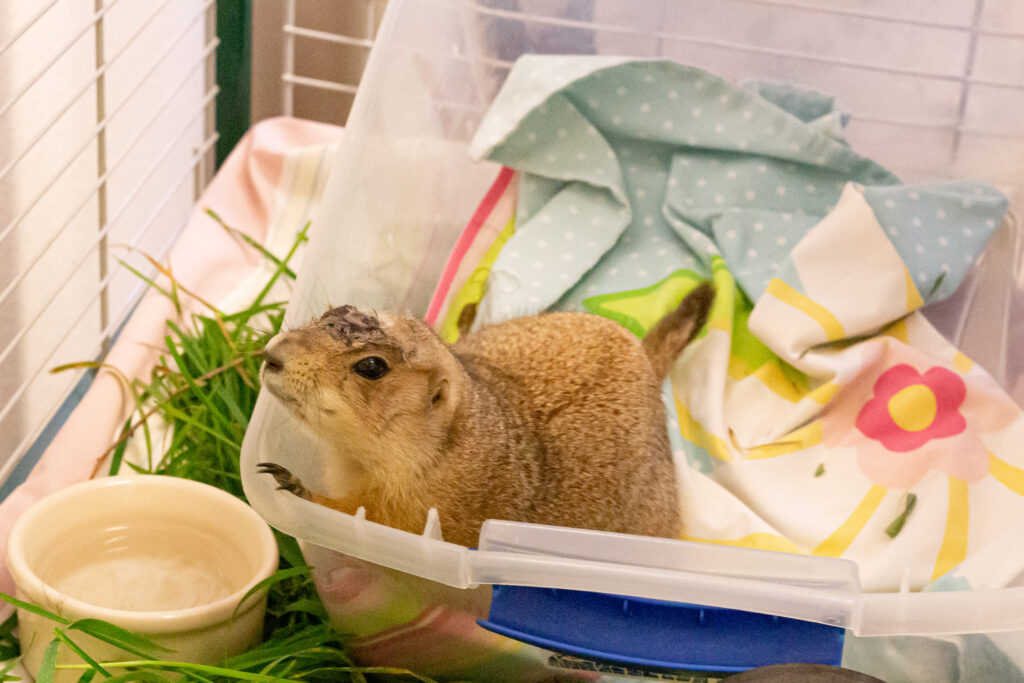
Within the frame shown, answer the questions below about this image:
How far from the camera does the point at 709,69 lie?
8.71ft

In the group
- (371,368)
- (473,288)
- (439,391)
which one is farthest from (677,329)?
(371,368)

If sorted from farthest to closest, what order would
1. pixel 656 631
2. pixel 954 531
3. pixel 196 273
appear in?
pixel 196 273
pixel 954 531
pixel 656 631

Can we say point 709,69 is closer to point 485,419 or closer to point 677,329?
point 677,329

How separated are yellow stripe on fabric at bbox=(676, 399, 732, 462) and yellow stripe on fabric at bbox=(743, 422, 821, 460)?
0.22ft

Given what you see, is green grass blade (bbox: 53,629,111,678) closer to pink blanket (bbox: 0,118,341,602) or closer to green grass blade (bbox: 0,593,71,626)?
green grass blade (bbox: 0,593,71,626)

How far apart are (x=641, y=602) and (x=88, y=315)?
1.53m

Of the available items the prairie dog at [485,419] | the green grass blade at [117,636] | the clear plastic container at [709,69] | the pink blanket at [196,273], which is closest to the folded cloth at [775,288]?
the clear plastic container at [709,69]

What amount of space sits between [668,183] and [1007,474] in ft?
3.35

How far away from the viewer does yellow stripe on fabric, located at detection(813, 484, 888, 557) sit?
1.93 m

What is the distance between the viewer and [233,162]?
278 centimetres

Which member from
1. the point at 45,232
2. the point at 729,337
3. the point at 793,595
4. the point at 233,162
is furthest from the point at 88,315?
the point at 793,595

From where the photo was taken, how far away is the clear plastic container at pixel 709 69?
4.14 feet

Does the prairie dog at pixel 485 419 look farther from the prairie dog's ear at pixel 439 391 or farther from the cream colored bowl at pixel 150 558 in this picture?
the cream colored bowl at pixel 150 558

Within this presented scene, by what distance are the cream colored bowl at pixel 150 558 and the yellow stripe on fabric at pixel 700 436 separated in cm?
93
